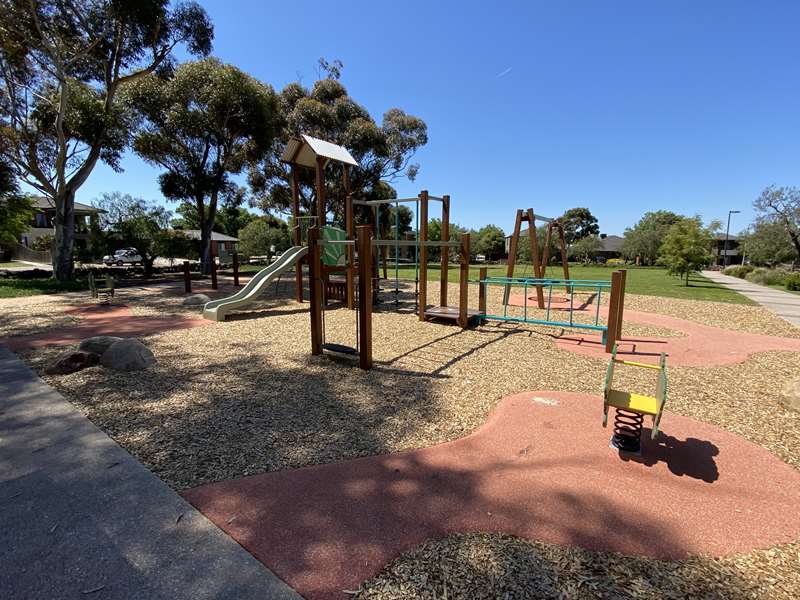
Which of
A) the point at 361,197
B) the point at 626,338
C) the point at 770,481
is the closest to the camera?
the point at 770,481

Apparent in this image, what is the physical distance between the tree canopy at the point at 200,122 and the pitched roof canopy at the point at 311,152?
9518 millimetres

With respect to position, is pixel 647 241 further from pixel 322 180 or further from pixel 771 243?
pixel 322 180

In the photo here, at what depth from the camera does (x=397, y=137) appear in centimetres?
2555

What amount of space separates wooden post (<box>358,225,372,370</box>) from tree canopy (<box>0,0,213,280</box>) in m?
15.6

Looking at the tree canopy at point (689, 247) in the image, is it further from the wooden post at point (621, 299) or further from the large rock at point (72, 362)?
the large rock at point (72, 362)

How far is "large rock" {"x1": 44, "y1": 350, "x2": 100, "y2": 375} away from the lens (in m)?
5.21

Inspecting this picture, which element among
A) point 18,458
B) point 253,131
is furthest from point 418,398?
point 253,131

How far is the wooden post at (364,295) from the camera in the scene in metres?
5.13

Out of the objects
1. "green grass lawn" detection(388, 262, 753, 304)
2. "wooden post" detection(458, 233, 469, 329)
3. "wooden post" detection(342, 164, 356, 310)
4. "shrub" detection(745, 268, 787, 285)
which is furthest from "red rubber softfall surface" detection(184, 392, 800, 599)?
"shrub" detection(745, 268, 787, 285)

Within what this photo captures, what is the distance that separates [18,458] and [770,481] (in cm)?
591

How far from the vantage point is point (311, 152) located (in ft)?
34.1

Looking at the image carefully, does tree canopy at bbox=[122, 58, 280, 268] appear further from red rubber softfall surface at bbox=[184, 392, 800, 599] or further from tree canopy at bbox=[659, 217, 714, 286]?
tree canopy at bbox=[659, 217, 714, 286]

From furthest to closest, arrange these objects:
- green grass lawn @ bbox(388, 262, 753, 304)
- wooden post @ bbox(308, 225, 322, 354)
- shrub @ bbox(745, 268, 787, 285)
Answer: shrub @ bbox(745, 268, 787, 285)
green grass lawn @ bbox(388, 262, 753, 304)
wooden post @ bbox(308, 225, 322, 354)

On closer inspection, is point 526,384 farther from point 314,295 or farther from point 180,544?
point 180,544
